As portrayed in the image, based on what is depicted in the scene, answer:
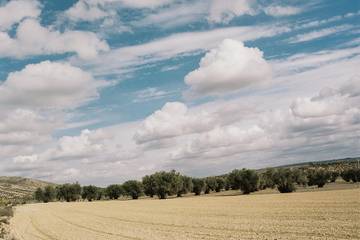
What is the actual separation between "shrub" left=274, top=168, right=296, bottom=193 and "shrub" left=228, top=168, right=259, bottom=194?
25.8ft

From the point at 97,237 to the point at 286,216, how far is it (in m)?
18.5

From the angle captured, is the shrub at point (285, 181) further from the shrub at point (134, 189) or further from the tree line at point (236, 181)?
the shrub at point (134, 189)

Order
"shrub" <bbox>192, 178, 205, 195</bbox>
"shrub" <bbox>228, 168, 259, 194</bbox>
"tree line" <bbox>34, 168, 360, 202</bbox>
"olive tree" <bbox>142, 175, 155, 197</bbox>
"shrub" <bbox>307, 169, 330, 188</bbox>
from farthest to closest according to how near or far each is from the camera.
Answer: "shrub" <bbox>192, 178, 205, 195</bbox> → "olive tree" <bbox>142, 175, 155, 197</bbox> → "shrub" <bbox>307, 169, 330, 188</bbox> → "shrub" <bbox>228, 168, 259, 194</bbox> → "tree line" <bbox>34, 168, 360, 202</bbox>

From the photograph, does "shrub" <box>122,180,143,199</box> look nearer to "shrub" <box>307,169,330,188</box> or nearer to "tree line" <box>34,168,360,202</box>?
"tree line" <box>34,168,360,202</box>

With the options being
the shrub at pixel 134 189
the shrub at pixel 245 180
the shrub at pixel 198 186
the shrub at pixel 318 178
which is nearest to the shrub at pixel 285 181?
the shrub at pixel 245 180

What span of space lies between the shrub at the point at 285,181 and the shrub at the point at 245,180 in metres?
7.85

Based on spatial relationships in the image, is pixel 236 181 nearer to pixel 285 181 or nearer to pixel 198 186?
pixel 285 181

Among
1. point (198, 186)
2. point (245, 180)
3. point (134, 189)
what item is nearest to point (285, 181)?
point (245, 180)

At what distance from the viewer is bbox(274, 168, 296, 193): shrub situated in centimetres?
12206

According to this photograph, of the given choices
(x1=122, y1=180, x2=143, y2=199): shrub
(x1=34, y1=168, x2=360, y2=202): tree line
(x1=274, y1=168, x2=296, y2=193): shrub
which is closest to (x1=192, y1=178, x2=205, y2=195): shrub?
(x1=34, y1=168, x2=360, y2=202): tree line

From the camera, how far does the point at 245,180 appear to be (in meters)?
137

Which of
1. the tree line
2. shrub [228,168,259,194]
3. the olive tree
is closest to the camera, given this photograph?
the tree line

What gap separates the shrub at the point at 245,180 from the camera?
135450 mm

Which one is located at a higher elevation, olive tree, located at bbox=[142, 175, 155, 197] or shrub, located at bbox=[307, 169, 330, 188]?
olive tree, located at bbox=[142, 175, 155, 197]
